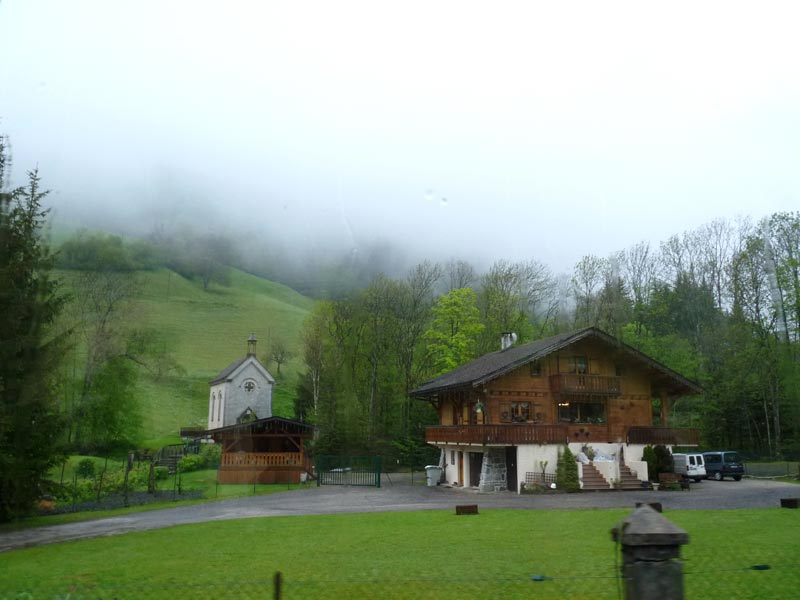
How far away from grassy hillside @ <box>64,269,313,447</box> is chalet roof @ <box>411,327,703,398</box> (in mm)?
26665

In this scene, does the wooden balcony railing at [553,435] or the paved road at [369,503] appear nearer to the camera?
the paved road at [369,503]

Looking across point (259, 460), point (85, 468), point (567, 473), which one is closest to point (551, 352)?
point (567, 473)

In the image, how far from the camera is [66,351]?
2288 cm

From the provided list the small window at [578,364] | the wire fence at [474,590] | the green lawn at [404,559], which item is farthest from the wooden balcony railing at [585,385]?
the wire fence at [474,590]

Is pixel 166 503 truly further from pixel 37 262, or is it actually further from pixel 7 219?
pixel 7 219

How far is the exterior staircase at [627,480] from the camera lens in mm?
32259

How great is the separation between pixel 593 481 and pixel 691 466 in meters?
11.1

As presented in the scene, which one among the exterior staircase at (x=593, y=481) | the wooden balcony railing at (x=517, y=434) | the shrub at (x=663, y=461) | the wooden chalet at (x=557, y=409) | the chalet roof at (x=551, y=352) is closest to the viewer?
the exterior staircase at (x=593, y=481)

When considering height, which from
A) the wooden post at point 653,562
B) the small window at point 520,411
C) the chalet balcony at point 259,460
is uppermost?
the small window at point 520,411

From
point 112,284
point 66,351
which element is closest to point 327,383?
point 112,284

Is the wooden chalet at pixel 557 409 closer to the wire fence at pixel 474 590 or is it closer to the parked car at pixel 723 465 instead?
the parked car at pixel 723 465

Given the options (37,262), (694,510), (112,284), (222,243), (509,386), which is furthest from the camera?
(222,243)

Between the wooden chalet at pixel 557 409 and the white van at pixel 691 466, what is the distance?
3.49 meters

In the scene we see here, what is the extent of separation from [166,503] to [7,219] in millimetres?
13180
